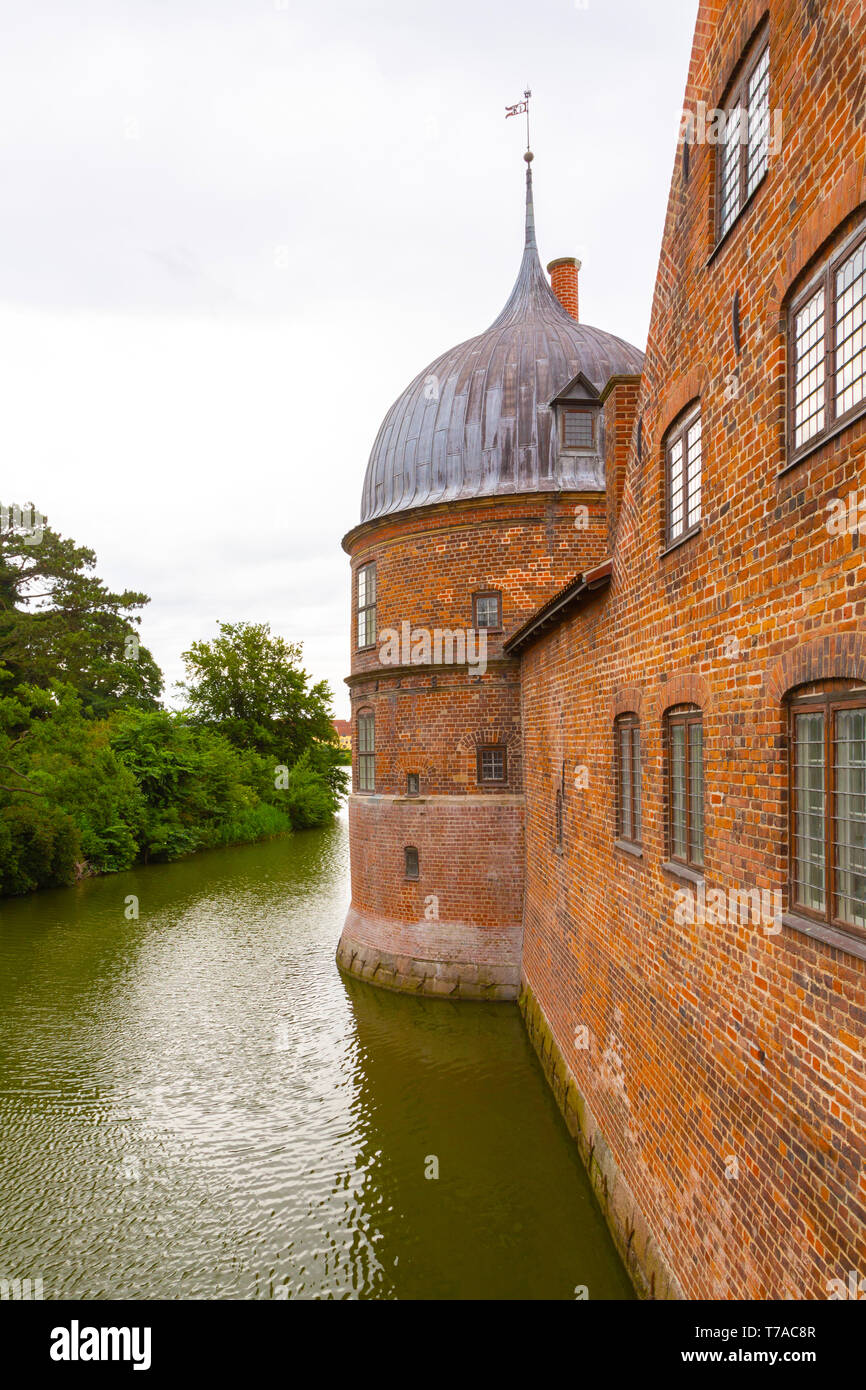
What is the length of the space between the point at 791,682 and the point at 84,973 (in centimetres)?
1661

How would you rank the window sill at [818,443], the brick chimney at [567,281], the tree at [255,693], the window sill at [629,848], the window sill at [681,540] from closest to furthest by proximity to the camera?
the window sill at [818,443]
the window sill at [681,540]
the window sill at [629,848]
the brick chimney at [567,281]
the tree at [255,693]

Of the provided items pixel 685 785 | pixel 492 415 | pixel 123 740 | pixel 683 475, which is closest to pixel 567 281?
pixel 492 415

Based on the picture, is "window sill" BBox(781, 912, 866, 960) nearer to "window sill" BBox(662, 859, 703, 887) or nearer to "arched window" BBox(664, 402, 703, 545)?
"window sill" BBox(662, 859, 703, 887)

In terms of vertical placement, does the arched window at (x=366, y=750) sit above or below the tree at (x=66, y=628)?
below

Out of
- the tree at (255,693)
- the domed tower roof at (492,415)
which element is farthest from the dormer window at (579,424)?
the tree at (255,693)

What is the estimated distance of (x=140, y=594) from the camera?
43.9m

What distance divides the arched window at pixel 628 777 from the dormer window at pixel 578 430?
786cm

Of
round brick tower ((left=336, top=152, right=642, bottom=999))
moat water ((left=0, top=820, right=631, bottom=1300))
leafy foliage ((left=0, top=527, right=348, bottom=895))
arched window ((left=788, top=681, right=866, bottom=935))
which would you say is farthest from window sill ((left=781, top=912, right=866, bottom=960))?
leafy foliage ((left=0, top=527, right=348, bottom=895))

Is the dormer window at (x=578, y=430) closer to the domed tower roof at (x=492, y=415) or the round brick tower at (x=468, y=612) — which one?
the round brick tower at (x=468, y=612)

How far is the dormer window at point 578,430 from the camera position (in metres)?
14.7

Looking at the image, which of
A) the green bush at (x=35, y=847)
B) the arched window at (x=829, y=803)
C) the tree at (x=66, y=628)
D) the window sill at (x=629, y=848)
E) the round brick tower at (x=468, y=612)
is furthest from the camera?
the tree at (x=66, y=628)
